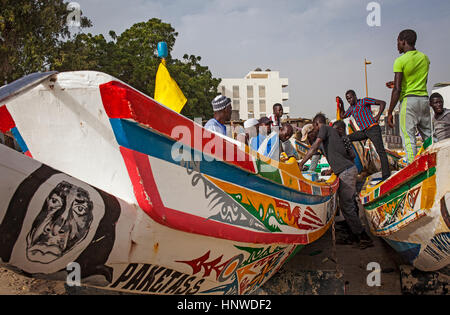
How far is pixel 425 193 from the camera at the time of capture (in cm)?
277

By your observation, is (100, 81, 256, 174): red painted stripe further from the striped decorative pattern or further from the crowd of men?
the crowd of men

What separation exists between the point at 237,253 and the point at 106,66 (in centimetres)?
1754

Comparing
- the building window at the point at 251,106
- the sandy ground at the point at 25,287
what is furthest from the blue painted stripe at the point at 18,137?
the building window at the point at 251,106

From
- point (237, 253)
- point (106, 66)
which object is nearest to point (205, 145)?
point (237, 253)

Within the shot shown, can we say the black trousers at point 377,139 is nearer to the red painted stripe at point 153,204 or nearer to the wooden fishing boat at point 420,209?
the wooden fishing boat at point 420,209

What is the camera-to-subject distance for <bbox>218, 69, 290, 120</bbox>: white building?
48.8m

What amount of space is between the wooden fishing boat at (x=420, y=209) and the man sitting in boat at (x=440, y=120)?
1355mm

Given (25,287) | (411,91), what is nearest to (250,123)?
(411,91)

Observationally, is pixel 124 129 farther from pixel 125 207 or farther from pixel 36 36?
pixel 36 36

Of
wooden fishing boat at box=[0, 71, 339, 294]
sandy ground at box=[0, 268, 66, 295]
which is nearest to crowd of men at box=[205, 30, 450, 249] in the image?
wooden fishing boat at box=[0, 71, 339, 294]

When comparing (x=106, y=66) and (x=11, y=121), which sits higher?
(x=106, y=66)

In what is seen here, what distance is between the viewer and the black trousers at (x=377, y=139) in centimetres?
446

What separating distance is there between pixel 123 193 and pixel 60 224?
49 cm

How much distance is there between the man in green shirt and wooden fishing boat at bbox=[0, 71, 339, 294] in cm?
190
